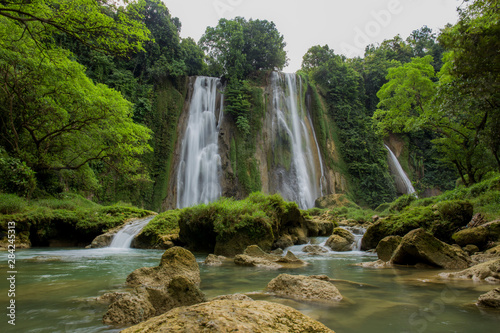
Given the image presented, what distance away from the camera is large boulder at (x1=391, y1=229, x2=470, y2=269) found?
17.7 ft

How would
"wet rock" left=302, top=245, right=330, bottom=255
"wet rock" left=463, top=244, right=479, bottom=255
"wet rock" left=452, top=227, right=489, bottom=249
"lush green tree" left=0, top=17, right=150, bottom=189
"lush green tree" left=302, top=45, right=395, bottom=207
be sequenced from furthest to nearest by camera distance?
"lush green tree" left=302, top=45, right=395, bottom=207 < "lush green tree" left=0, top=17, right=150, bottom=189 < "wet rock" left=302, top=245, right=330, bottom=255 < "wet rock" left=452, top=227, right=489, bottom=249 < "wet rock" left=463, top=244, right=479, bottom=255

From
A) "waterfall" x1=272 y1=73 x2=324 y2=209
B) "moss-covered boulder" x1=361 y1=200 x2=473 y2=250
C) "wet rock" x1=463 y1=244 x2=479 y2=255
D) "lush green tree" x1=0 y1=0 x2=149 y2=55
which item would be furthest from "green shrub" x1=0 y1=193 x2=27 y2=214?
"waterfall" x1=272 y1=73 x2=324 y2=209

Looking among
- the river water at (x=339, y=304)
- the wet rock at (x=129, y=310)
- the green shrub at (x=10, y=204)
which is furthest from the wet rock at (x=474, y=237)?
the green shrub at (x=10, y=204)

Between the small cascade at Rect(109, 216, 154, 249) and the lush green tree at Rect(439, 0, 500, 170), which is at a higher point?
the lush green tree at Rect(439, 0, 500, 170)

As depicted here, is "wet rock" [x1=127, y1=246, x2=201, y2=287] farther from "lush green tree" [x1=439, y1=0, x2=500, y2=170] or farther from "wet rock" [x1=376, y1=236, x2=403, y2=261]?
"lush green tree" [x1=439, y1=0, x2=500, y2=170]

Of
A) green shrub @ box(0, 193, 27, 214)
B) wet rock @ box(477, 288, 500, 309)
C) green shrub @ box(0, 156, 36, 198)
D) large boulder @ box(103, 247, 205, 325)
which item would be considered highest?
green shrub @ box(0, 156, 36, 198)

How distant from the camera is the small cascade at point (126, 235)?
10490mm

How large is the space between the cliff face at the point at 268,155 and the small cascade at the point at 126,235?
10639 mm

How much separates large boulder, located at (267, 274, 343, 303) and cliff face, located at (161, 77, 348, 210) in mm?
19643

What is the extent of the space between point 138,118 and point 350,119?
2331 cm

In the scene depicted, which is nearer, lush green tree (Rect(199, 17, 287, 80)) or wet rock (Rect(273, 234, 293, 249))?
wet rock (Rect(273, 234, 293, 249))

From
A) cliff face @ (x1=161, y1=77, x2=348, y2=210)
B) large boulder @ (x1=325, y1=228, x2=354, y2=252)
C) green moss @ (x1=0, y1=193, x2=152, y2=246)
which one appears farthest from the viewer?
cliff face @ (x1=161, y1=77, x2=348, y2=210)

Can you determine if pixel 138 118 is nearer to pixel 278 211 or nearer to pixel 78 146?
pixel 78 146

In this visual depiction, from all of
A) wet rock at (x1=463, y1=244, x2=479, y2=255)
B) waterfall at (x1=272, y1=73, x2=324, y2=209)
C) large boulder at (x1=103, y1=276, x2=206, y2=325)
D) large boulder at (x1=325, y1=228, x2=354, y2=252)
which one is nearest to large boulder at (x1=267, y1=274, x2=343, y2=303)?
large boulder at (x1=103, y1=276, x2=206, y2=325)
